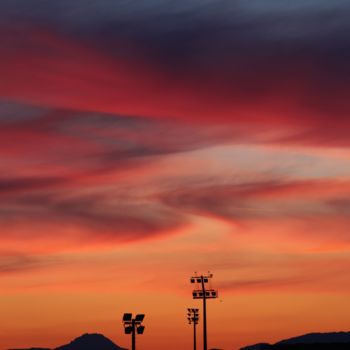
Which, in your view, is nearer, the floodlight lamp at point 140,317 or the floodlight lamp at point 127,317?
the floodlight lamp at point 140,317

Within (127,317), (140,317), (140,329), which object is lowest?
(140,329)

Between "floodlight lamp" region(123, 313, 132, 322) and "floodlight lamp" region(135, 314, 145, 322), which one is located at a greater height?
"floodlight lamp" region(123, 313, 132, 322)

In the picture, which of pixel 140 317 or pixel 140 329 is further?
pixel 140 329

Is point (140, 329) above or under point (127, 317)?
under

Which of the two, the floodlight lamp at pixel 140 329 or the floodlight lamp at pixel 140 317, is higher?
the floodlight lamp at pixel 140 317

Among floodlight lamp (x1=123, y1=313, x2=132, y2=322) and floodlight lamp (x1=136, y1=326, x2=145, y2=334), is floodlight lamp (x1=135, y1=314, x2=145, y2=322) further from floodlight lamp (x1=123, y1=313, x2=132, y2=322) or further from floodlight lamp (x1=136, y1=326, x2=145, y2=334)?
floodlight lamp (x1=136, y1=326, x2=145, y2=334)

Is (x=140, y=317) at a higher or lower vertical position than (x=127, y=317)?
lower

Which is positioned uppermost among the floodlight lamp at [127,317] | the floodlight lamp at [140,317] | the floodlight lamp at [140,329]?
the floodlight lamp at [127,317]

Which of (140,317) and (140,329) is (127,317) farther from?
(140,317)

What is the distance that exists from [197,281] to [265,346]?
1013 inches

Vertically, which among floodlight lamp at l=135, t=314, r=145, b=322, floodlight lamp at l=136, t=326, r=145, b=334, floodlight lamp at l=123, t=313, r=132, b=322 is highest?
floodlight lamp at l=123, t=313, r=132, b=322

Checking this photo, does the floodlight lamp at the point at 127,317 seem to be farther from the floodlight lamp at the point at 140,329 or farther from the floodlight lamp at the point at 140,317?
the floodlight lamp at the point at 140,317

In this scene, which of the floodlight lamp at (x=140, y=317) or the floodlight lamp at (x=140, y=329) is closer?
the floodlight lamp at (x=140, y=317)

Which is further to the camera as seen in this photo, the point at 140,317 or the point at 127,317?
the point at 127,317
